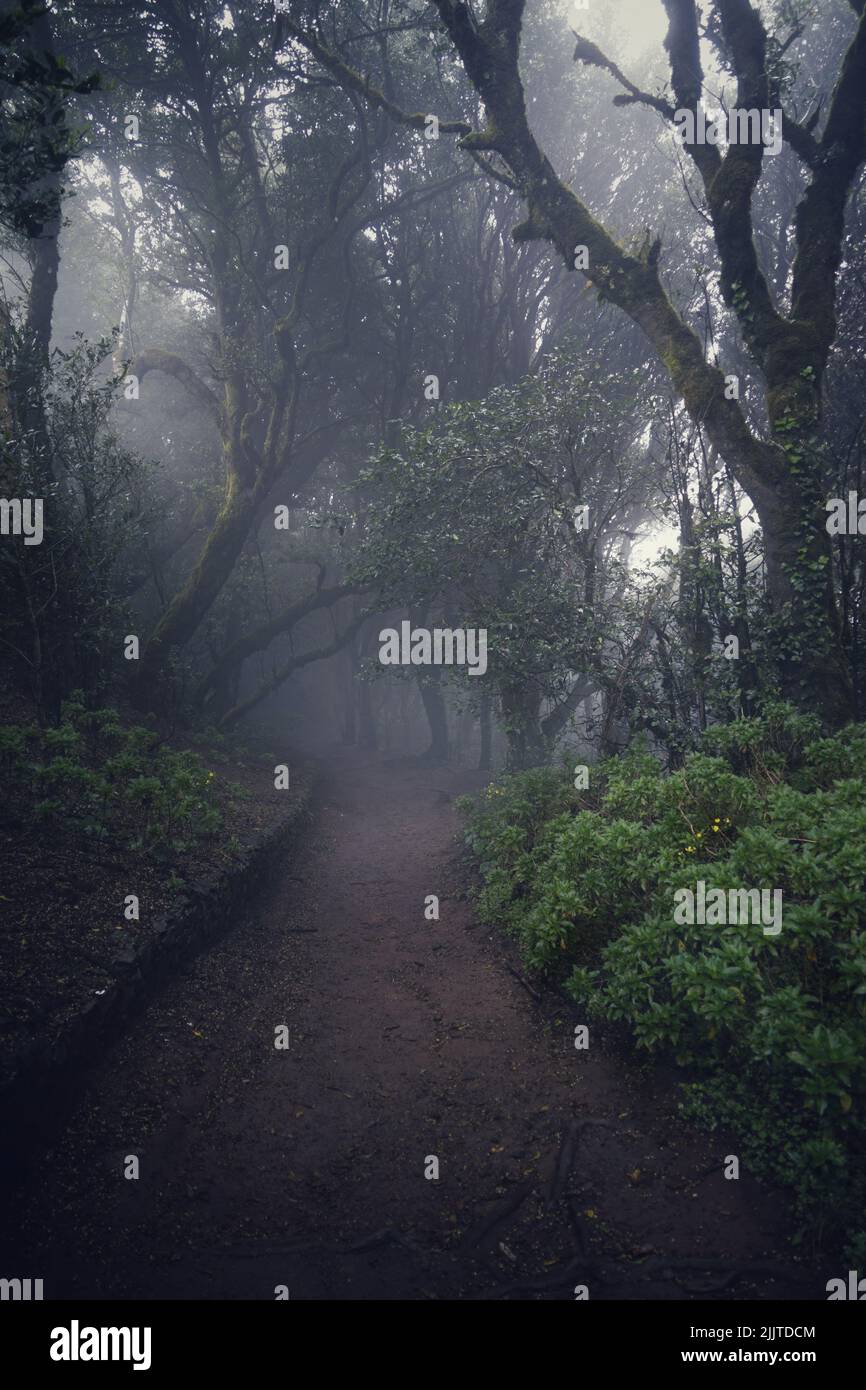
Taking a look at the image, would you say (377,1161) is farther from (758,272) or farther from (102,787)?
(758,272)

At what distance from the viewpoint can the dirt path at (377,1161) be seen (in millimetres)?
3674

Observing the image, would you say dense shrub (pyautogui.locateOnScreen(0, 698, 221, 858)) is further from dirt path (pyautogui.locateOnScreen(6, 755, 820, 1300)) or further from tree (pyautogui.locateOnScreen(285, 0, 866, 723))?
tree (pyautogui.locateOnScreen(285, 0, 866, 723))

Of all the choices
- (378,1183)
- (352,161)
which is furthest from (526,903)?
(352,161)

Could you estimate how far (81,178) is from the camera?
2227cm

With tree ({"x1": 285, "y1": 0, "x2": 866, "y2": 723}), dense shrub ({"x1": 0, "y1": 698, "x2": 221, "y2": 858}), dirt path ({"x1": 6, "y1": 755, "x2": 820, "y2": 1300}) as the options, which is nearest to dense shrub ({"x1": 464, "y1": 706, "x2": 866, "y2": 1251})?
dirt path ({"x1": 6, "y1": 755, "x2": 820, "y2": 1300})

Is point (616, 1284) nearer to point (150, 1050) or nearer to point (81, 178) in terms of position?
point (150, 1050)

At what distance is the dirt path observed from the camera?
3.67 meters

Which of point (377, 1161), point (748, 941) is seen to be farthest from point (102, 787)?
point (748, 941)

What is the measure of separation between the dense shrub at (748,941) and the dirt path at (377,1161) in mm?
371

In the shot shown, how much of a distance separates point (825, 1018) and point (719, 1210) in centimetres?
121

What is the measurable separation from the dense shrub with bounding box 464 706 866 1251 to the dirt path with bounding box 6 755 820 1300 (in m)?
0.37

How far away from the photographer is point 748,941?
14.0 ft

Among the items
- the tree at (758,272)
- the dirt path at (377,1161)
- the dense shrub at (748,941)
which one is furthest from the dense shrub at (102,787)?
the tree at (758,272)
